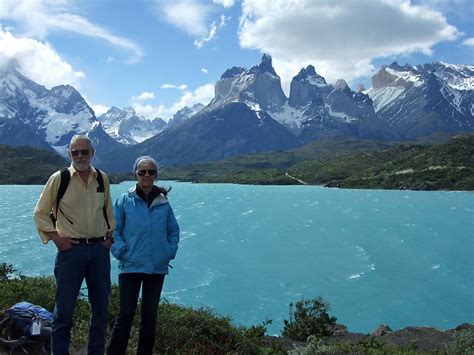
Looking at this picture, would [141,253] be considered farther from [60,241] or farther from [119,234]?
[60,241]

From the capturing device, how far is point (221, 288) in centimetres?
3734

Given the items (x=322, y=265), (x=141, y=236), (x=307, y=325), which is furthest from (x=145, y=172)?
(x=322, y=265)

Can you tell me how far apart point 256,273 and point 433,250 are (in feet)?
79.6

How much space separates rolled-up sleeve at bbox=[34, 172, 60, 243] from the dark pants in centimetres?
156

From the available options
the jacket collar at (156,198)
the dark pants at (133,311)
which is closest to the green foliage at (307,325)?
the dark pants at (133,311)

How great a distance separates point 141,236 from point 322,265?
3847 cm

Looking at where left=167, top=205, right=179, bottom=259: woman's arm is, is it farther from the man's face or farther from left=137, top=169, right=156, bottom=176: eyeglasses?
the man's face

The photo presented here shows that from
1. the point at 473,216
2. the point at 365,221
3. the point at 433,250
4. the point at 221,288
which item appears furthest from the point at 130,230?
the point at 473,216

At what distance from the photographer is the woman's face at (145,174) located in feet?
27.1

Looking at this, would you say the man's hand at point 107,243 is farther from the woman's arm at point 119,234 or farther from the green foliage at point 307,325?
the green foliage at point 307,325

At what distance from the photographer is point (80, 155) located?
7566mm

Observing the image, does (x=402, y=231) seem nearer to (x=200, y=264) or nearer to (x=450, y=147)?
(x=200, y=264)

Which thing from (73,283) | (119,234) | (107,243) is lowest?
(73,283)

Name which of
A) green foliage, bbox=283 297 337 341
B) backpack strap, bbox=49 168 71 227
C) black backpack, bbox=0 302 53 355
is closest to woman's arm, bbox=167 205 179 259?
backpack strap, bbox=49 168 71 227
